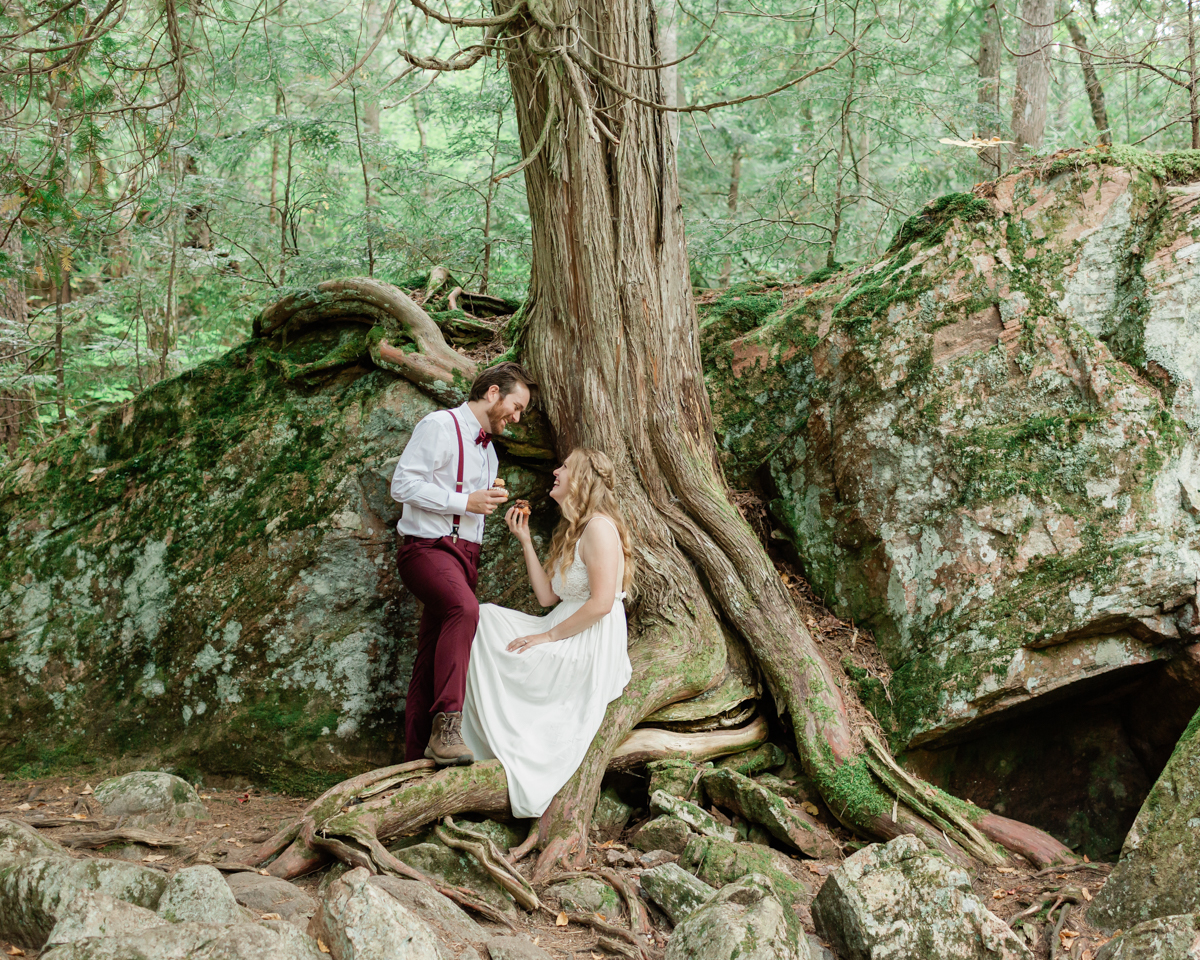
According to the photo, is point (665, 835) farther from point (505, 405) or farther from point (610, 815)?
point (505, 405)

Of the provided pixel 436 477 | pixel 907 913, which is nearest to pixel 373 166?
pixel 436 477

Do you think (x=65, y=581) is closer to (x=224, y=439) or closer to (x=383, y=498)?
(x=224, y=439)

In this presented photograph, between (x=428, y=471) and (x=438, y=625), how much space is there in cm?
Result: 90

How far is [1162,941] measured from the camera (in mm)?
3191

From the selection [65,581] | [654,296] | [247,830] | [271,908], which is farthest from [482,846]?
[65,581]

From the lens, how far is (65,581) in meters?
5.93

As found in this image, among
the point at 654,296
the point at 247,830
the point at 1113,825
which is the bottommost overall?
the point at 1113,825

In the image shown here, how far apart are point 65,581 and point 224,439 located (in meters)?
1.41

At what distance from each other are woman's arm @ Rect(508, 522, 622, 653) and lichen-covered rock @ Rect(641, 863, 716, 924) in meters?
1.30

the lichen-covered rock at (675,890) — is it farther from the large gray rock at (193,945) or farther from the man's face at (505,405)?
the man's face at (505,405)

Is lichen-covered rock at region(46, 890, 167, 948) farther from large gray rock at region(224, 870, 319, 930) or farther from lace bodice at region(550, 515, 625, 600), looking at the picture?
lace bodice at region(550, 515, 625, 600)

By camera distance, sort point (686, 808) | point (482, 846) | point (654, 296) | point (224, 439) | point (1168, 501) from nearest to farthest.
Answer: point (482, 846) → point (686, 808) → point (1168, 501) → point (654, 296) → point (224, 439)

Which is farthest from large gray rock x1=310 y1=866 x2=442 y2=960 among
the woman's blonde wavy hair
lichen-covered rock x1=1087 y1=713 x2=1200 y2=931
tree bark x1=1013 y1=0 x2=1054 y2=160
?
tree bark x1=1013 y1=0 x2=1054 y2=160

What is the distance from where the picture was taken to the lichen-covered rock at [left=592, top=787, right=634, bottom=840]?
4812 mm
